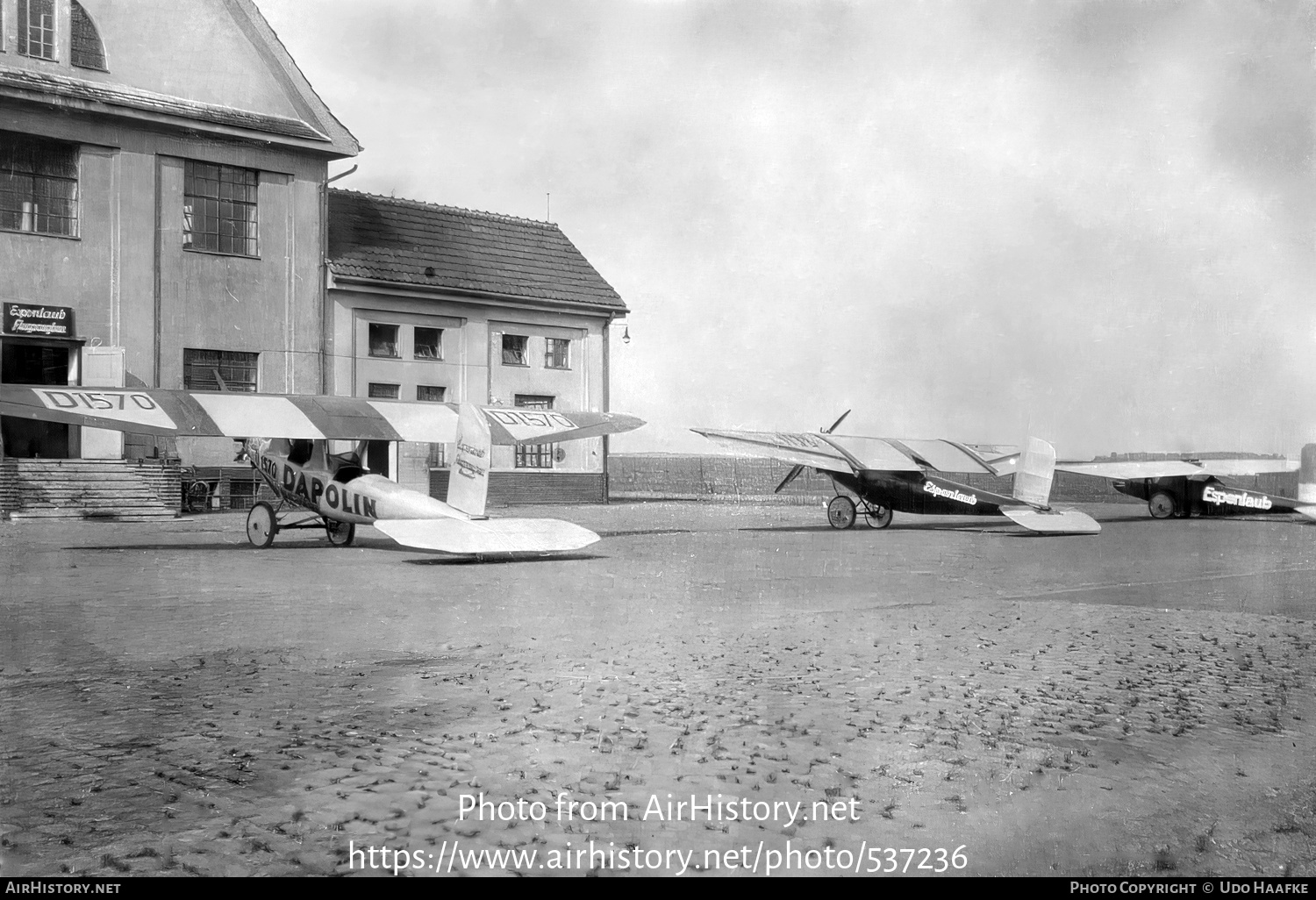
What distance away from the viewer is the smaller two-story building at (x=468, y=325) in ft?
94.2

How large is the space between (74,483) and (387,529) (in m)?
11.3

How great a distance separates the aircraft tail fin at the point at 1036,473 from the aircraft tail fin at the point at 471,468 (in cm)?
1105

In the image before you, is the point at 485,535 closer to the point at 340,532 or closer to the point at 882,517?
the point at 340,532

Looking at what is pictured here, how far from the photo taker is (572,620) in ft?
30.5

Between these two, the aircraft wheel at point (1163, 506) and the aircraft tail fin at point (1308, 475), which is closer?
the aircraft tail fin at point (1308, 475)

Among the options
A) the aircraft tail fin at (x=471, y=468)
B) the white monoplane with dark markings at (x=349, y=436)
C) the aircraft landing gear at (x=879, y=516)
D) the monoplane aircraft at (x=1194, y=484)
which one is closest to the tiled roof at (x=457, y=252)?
the white monoplane with dark markings at (x=349, y=436)

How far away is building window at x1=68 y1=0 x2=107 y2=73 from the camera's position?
810 inches

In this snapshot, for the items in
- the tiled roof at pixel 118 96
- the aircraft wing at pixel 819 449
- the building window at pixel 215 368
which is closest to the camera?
the tiled roof at pixel 118 96

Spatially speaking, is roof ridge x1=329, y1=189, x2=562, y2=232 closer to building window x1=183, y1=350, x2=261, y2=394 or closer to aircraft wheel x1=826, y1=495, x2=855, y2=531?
building window x1=183, y1=350, x2=261, y2=394

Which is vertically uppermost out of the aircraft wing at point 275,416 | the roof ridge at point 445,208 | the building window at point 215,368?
the roof ridge at point 445,208

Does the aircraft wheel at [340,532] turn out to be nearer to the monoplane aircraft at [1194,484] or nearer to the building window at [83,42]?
the building window at [83,42]

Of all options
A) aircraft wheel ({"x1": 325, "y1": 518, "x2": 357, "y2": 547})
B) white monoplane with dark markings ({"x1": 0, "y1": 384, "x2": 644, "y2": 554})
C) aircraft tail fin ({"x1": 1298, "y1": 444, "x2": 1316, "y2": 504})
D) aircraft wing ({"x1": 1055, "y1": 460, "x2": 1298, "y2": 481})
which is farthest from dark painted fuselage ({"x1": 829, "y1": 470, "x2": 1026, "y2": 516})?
aircraft wheel ({"x1": 325, "y1": 518, "x2": 357, "y2": 547})

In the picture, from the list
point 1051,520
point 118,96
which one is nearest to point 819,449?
point 1051,520
